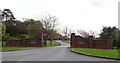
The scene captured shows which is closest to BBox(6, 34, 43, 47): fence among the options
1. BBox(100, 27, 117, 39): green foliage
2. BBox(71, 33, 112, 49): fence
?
BBox(71, 33, 112, 49): fence

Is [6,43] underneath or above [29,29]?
underneath

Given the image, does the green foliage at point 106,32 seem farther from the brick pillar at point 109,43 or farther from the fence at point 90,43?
the brick pillar at point 109,43

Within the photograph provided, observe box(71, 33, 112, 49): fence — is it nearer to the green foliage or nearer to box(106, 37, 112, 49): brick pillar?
box(106, 37, 112, 49): brick pillar

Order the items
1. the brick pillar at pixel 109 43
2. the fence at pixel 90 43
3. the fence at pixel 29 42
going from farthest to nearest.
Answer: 1. the fence at pixel 29 42
2. the fence at pixel 90 43
3. the brick pillar at pixel 109 43

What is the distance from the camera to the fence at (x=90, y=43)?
23.8m

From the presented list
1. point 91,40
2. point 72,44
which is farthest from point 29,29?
point 91,40

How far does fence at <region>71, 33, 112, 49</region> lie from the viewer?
23844 millimetres

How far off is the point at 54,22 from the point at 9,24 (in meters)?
14.6

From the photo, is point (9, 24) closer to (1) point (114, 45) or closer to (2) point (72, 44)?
(2) point (72, 44)

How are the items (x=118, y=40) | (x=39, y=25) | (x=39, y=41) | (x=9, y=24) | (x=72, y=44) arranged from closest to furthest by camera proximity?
1. (x=118, y=40)
2. (x=72, y=44)
3. (x=39, y=41)
4. (x=39, y=25)
5. (x=9, y=24)

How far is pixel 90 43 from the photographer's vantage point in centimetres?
2533

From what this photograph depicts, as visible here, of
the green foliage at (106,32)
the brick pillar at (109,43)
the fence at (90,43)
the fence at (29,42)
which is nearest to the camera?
the brick pillar at (109,43)

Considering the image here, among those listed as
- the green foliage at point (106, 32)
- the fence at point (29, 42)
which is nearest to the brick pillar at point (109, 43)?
the green foliage at point (106, 32)

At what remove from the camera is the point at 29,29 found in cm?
3941
